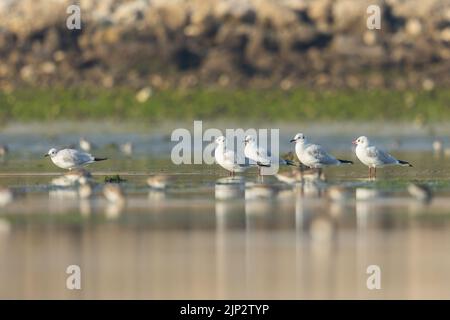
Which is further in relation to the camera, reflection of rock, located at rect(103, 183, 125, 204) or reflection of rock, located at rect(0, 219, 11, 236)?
reflection of rock, located at rect(103, 183, 125, 204)

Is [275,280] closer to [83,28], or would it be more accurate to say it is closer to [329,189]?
[329,189]

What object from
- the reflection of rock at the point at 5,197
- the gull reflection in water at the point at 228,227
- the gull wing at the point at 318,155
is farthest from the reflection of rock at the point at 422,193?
the reflection of rock at the point at 5,197

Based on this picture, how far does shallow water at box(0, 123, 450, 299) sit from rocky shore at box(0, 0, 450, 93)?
20.6 meters

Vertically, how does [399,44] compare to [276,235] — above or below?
above

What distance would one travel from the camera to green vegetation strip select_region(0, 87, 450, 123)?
3784 centimetres

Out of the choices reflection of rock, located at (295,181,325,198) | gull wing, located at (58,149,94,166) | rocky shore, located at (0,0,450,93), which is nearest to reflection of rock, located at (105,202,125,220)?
reflection of rock, located at (295,181,325,198)

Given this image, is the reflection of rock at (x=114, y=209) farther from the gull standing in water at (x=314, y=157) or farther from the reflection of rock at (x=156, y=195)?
the gull standing in water at (x=314, y=157)

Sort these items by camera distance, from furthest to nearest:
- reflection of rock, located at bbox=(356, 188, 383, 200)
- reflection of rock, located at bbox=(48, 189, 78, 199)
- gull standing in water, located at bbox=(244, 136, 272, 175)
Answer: gull standing in water, located at bbox=(244, 136, 272, 175), reflection of rock, located at bbox=(48, 189, 78, 199), reflection of rock, located at bbox=(356, 188, 383, 200)

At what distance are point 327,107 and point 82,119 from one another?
280 inches

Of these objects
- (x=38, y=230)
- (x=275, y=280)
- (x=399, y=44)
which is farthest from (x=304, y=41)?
(x=275, y=280)

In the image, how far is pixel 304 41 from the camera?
42469mm

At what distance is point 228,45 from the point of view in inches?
1666

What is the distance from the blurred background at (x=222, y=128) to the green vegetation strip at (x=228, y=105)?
2.8 inches

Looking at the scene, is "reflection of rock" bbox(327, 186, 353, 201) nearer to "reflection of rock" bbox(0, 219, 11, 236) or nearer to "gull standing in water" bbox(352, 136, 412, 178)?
"gull standing in water" bbox(352, 136, 412, 178)
